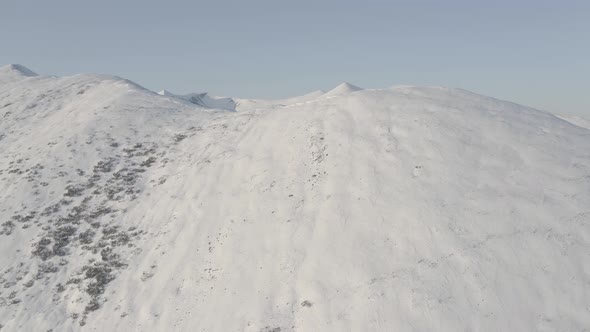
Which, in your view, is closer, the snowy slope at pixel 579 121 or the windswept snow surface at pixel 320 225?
the windswept snow surface at pixel 320 225

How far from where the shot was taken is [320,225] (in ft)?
51.2

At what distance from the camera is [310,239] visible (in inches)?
597

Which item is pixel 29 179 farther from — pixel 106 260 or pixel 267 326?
pixel 267 326

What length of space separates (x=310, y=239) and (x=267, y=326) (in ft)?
12.0

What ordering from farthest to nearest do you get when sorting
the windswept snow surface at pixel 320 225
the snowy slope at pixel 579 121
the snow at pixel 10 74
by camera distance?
the snowy slope at pixel 579 121, the snow at pixel 10 74, the windswept snow surface at pixel 320 225

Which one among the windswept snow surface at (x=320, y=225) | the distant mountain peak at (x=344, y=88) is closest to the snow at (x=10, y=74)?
the windswept snow surface at (x=320, y=225)

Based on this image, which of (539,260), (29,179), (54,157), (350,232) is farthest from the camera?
(54,157)

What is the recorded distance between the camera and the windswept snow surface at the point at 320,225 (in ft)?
40.6

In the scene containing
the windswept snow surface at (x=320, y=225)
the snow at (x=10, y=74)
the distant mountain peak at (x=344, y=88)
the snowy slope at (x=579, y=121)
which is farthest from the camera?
the distant mountain peak at (x=344, y=88)

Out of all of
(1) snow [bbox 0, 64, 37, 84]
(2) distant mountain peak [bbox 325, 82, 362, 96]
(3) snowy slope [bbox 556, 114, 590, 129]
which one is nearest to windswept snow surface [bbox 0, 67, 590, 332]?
(1) snow [bbox 0, 64, 37, 84]

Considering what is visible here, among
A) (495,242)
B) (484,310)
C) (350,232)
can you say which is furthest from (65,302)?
(495,242)

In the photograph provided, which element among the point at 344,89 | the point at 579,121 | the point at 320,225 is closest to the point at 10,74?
the point at 320,225

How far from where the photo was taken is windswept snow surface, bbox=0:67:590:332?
40.6ft

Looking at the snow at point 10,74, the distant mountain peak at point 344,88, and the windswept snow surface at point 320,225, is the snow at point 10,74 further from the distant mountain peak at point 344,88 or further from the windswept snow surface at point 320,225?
the distant mountain peak at point 344,88
